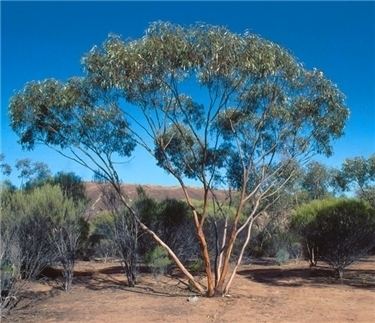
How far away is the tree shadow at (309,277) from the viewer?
15.2 m

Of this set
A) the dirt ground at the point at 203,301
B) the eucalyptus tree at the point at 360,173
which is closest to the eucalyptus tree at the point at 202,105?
the dirt ground at the point at 203,301

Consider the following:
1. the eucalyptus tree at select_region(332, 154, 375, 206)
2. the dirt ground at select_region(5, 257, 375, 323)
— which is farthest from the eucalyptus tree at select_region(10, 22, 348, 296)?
the eucalyptus tree at select_region(332, 154, 375, 206)

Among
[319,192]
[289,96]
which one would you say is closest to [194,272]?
[289,96]

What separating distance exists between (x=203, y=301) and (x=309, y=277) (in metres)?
5.99

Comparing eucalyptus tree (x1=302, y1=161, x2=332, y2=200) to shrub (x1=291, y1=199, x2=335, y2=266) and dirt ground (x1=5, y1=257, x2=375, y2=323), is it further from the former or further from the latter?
dirt ground (x1=5, y1=257, x2=375, y2=323)

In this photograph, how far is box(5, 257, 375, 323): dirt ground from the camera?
1043 cm

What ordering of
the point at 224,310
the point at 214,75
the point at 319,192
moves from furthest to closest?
the point at 319,192
the point at 214,75
the point at 224,310

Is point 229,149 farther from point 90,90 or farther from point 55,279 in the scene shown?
point 55,279

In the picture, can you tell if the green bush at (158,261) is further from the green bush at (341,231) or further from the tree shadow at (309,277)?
the green bush at (341,231)

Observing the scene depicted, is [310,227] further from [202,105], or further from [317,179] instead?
[317,179]

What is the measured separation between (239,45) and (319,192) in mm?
36741

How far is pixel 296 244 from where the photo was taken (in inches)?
882

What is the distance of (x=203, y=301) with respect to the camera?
11.9 metres

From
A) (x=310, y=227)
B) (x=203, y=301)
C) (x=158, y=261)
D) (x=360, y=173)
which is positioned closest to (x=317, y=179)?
(x=360, y=173)
